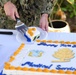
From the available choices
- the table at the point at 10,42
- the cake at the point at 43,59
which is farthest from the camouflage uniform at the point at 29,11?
the cake at the point at 43,59

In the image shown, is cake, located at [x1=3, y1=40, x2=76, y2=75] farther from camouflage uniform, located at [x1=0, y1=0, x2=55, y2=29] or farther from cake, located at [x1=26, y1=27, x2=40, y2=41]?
camouflage uniform, located at [x1=0, y1=0, x2=55, y2=29]

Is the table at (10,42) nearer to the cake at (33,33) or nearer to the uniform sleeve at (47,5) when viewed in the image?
the cake at (33,33)

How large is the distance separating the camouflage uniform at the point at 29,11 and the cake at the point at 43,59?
0.32 m

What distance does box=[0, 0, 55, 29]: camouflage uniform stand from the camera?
1434 millimetres

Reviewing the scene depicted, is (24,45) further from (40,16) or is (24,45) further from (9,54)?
(40,16)

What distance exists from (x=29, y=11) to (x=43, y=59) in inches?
21.0

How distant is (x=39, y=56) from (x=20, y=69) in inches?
5.1

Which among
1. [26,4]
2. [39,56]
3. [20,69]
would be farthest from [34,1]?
[20,69]

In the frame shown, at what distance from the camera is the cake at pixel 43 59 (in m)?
0.94

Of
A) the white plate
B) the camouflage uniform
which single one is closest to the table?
the white plate

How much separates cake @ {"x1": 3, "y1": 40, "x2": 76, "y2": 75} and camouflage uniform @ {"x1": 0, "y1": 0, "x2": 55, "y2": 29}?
1.04 feet

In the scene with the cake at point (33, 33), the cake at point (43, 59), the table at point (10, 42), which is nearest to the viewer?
the cake at point (43, 59)

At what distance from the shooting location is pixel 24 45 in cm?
118

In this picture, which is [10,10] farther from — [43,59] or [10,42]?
[43,59]
